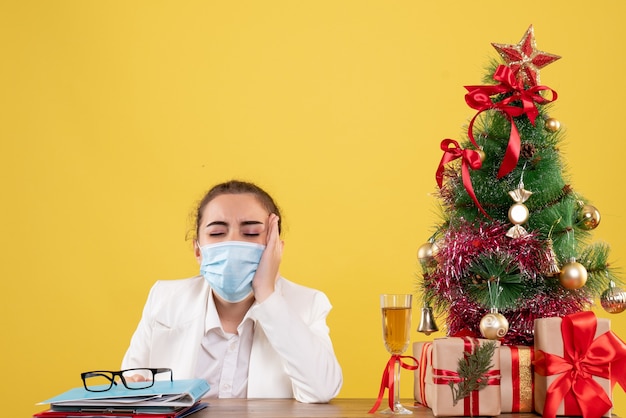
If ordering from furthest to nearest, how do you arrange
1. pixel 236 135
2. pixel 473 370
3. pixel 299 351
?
pixel 236 135
pixel 299 351
pixel 473 370

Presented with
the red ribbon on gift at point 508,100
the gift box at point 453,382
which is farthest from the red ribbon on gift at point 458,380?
the red ribbon on gift at point 508,100

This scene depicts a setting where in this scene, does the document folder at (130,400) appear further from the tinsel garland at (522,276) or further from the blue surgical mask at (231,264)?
the tinsel garland at (522,276)

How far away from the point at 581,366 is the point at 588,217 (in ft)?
1.38

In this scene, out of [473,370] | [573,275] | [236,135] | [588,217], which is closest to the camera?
[473,370]

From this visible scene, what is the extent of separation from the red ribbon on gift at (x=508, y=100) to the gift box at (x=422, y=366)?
44 centimetres

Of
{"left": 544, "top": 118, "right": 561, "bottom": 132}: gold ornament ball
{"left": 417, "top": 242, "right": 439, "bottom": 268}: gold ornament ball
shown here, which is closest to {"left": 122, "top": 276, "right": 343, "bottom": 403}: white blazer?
{"left": 417, "top": 242, "right": 439, "bottom": 268}: gold ornament ball

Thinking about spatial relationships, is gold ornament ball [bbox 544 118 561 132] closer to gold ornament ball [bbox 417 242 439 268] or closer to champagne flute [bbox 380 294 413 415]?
gold ornament ball [bbox 417 242 439 268]

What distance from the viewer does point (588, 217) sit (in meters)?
1.97

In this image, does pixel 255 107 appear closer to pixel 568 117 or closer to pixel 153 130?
pixel 153 130

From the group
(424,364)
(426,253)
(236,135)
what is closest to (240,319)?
(426,253)

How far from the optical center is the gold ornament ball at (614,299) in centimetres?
194

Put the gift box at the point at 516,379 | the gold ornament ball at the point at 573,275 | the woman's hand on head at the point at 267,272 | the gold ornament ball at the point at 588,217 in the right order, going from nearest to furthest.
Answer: the gift box at the point at 516,379 → the gold ornament ball at the point at 573,275 → the gold ornament ball at the point at 588,217 → the woman's hand on head at the point at 267,272

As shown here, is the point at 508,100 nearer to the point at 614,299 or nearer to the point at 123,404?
the point at 614,299

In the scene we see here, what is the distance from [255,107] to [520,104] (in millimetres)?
1623
